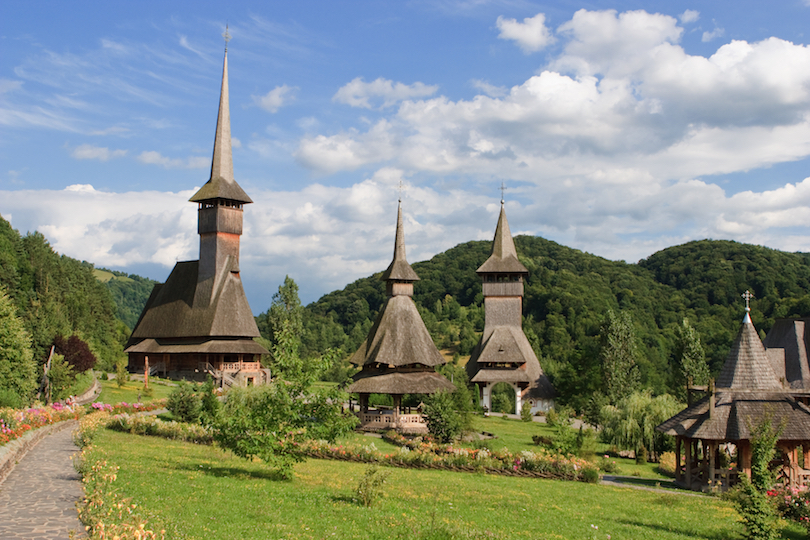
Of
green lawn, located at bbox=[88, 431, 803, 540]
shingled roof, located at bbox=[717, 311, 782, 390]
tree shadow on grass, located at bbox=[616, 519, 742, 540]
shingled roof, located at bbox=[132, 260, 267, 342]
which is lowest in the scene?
tree shadow on grass, located at bbox=[616, 519, 742, 540]

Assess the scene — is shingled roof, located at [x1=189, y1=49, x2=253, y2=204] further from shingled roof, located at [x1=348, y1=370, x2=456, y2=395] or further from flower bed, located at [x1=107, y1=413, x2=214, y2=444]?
flower bed, located at [x1=107, y1=413, x2=214, y2=444]

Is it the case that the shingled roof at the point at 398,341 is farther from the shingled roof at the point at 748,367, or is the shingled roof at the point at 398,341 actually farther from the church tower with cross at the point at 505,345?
the shingled roof at the point at 748,367

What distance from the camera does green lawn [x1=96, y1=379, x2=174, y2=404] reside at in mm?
33156

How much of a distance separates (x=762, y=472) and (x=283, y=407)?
10.5m

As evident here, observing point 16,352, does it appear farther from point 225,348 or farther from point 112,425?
point 225,348

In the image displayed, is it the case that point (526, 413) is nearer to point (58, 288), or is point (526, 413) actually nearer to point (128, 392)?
point (128, 392)

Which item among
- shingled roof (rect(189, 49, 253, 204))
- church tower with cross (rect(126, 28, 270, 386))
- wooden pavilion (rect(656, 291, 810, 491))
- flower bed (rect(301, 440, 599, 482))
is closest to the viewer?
wooden pavilion (rect(656, 291, 810, 491))

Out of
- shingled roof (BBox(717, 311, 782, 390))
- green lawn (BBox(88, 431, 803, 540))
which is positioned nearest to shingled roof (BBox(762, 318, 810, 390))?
shingled roof (BBox(717, 311, 782, 390))

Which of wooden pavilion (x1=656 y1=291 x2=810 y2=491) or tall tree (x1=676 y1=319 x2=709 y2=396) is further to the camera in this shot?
tall tree (x1=676 y1=319 x2=709 y2=396)

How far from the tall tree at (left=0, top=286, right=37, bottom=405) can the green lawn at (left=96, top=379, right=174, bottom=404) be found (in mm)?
5844

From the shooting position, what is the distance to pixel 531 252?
11475cm

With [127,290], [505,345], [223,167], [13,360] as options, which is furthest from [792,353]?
[127,290]

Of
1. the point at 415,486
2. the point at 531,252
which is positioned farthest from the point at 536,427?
the point at 531,252

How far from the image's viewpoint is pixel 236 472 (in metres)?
16.5
